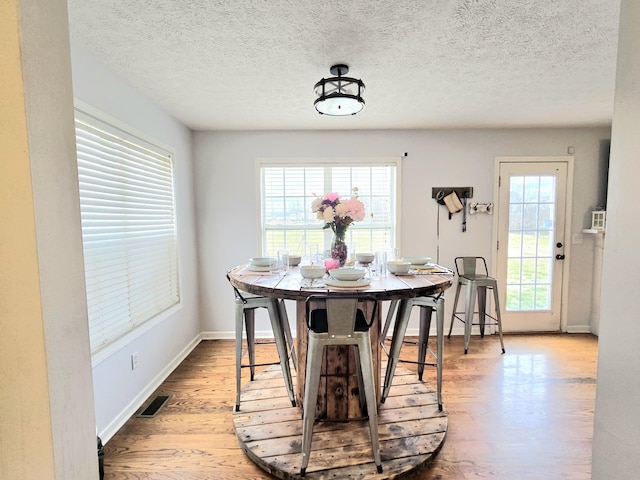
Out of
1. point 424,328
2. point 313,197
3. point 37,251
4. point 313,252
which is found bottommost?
point 424,328

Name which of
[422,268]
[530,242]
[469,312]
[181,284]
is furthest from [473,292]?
[181,284]

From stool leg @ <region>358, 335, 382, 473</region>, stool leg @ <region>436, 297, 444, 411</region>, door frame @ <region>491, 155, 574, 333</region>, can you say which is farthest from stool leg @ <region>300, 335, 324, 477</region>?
door frame @ <region>491, 155, 574, 333</region>

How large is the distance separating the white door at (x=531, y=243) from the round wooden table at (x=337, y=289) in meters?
1.89

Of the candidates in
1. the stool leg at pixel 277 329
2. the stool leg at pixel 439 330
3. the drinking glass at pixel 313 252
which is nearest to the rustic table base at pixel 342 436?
the stool leg at pixel 439 330

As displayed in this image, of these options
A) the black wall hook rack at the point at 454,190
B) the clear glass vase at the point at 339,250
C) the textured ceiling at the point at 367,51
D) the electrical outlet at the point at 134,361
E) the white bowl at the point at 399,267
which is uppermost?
the textured ceiling at the point at 367,51

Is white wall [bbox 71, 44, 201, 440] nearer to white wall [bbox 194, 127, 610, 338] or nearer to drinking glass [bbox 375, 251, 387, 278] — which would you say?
white wall [bbox 194, 127, 610, 338]

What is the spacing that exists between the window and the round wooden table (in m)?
1.33

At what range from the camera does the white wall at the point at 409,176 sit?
3461 millimetres

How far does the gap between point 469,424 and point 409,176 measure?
2.40 metres

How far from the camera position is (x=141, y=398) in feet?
7.70

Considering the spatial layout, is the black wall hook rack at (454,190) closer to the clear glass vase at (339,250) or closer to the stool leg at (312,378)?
the clear glass vase at (339,250)

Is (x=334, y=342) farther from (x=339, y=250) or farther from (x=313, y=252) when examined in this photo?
(x=313, y=252)

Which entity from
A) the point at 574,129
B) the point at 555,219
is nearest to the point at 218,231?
the point at 555,219

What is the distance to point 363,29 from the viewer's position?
1.59 meters
